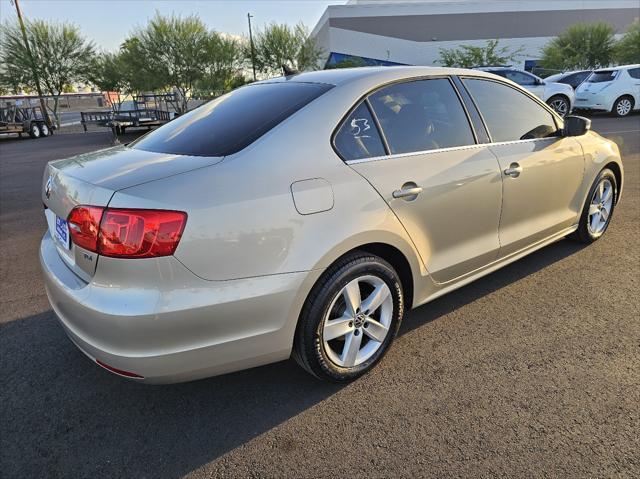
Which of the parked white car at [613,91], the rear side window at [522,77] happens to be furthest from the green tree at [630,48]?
the rear side window at [522,77]

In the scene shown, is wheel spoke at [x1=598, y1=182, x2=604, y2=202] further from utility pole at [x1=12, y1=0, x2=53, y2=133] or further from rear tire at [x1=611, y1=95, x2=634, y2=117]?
utility pole at [x1=12, y1=0, x2=53, y2=133]

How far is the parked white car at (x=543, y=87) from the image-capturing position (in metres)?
15.1

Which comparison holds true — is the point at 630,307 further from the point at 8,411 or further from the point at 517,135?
the point at 8,411

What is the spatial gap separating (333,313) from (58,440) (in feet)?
4.82

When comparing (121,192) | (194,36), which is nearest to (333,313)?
(121,192)

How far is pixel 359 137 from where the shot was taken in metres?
2.51

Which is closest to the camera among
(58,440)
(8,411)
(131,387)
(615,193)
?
(58,440)

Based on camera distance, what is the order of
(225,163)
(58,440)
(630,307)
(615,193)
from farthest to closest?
(615,193), (630,307), (58,440), (225,163)

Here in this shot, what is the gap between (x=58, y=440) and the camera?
2.21m

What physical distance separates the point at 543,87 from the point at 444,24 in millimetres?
42460

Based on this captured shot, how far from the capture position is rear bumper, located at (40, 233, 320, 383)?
6.19ft

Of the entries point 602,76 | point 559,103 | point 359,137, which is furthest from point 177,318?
point 602,76

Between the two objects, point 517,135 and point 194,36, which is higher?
point 194,36

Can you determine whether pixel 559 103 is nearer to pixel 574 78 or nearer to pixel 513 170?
pixel 574 78
